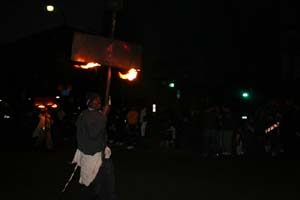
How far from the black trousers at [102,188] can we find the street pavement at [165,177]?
219cm

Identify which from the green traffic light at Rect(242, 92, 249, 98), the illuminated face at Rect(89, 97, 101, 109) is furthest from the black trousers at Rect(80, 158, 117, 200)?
the green traffic light at Rect(242, 92, 249, 98)

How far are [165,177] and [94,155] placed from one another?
5.65 m

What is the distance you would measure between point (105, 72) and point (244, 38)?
3310cm

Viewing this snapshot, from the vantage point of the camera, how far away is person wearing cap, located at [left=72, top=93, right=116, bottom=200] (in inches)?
304

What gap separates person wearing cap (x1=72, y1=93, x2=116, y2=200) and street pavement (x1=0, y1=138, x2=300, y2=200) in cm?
221

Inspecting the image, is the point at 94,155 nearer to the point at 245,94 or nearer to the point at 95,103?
the point at 95,103

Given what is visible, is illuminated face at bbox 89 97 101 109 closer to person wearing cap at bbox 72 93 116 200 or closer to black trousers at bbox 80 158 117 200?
person wearing cap at bbox 72 93 116 200

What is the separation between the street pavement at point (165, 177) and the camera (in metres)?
10.7

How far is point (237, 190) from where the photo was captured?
11.5 metres

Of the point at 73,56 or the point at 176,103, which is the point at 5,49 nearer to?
the point at 176,103

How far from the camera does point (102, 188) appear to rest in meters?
7.93

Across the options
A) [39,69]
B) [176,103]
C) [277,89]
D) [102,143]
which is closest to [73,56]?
[102,143]

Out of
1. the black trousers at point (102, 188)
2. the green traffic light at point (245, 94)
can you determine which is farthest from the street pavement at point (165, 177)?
the green traffic light at point (245, 94)

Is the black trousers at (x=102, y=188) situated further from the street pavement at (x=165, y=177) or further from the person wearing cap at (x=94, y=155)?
the street pavement at (x=165, y=177)
